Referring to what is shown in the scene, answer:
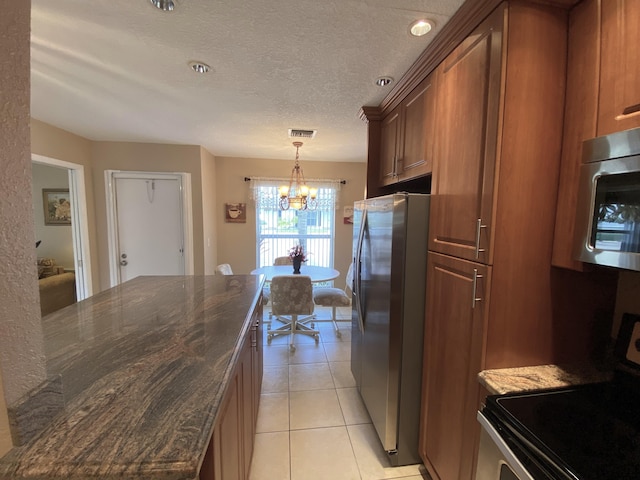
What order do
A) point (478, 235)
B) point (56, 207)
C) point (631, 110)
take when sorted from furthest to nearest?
point (56, 207) → point (478, 235) → point (631, 110)

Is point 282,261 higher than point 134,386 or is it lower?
lower

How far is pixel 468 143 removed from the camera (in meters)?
1.16

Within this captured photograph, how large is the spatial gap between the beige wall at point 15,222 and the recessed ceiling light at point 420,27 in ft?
4.39

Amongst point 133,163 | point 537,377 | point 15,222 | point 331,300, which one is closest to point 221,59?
point 15,222

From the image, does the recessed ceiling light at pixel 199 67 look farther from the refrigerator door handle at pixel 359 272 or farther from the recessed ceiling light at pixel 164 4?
the refrigerator door handle at pixel 359 272

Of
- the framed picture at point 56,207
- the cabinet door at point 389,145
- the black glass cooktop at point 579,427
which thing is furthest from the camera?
the framed picture at point 56,207

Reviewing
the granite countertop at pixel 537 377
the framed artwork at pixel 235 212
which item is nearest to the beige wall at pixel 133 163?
the framed artwork at pixel 235 212

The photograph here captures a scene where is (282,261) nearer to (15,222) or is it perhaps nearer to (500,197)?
(500,197)

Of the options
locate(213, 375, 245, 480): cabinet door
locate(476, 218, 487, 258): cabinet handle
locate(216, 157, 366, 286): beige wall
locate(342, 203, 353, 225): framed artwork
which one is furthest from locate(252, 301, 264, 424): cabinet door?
locate(342, 203, 353, 225): framed artwork

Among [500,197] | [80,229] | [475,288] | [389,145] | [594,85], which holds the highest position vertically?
[389,145]

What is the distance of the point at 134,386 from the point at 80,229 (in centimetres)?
332

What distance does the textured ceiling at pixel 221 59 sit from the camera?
3.90 feet

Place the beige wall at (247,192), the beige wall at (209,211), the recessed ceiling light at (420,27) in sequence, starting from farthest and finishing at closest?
1. the beige wall at (247,192)
2. the beige wall at (209,211)
3. the recessed ceiling light at (420,27)

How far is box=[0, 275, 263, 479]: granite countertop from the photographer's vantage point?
1.93ft
